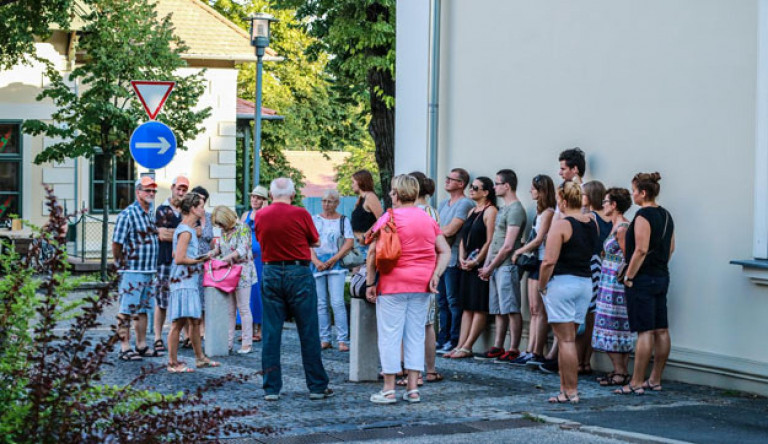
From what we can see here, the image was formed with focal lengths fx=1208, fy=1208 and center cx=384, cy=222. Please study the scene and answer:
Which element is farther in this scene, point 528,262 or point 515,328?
point 515,328

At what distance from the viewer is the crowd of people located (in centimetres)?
995

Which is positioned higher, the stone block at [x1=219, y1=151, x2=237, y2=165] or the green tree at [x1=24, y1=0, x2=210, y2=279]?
the green tree at [x1=24, y1=0, x2=210, y2=279]

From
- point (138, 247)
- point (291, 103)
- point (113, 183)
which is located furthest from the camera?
point (291, 103)

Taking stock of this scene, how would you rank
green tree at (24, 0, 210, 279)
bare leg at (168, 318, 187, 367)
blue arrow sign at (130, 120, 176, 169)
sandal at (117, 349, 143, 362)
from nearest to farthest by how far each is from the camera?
bare leg at (168, 318, 187, 367) → sandal at (117, 349, 143, 362) → blue arrow sign at (130, 120, 176, 169) → green tree at (24, 0, 210, 279)

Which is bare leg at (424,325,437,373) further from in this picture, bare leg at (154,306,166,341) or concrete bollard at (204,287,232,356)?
bare leg at (154,306,166,341)

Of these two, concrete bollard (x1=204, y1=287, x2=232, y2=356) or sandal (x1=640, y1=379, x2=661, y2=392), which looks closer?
sandal (x1=640, y1=379, x2=661, y2=392)

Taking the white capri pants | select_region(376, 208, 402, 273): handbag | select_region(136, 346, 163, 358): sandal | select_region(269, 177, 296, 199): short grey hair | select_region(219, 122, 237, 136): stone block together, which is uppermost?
select_region(219, 122, 237, 136): stone block

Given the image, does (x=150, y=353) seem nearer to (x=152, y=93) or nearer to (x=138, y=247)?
(x=138, y=247)

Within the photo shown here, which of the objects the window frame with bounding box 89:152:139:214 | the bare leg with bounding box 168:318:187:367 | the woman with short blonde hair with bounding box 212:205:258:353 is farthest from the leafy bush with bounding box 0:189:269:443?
the window frame with bounding box 89:152:139:214

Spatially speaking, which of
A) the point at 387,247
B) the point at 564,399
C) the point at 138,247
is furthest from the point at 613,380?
the point at 138,247

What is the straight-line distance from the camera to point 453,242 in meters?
13.5

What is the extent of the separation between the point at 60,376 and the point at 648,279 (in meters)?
6.48

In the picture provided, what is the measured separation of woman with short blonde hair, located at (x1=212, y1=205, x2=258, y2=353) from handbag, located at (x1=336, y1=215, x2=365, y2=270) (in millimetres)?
1019

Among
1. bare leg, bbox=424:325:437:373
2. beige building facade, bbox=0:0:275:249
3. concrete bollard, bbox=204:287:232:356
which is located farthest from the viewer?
beige building facade, bbox=0:0:275:249
